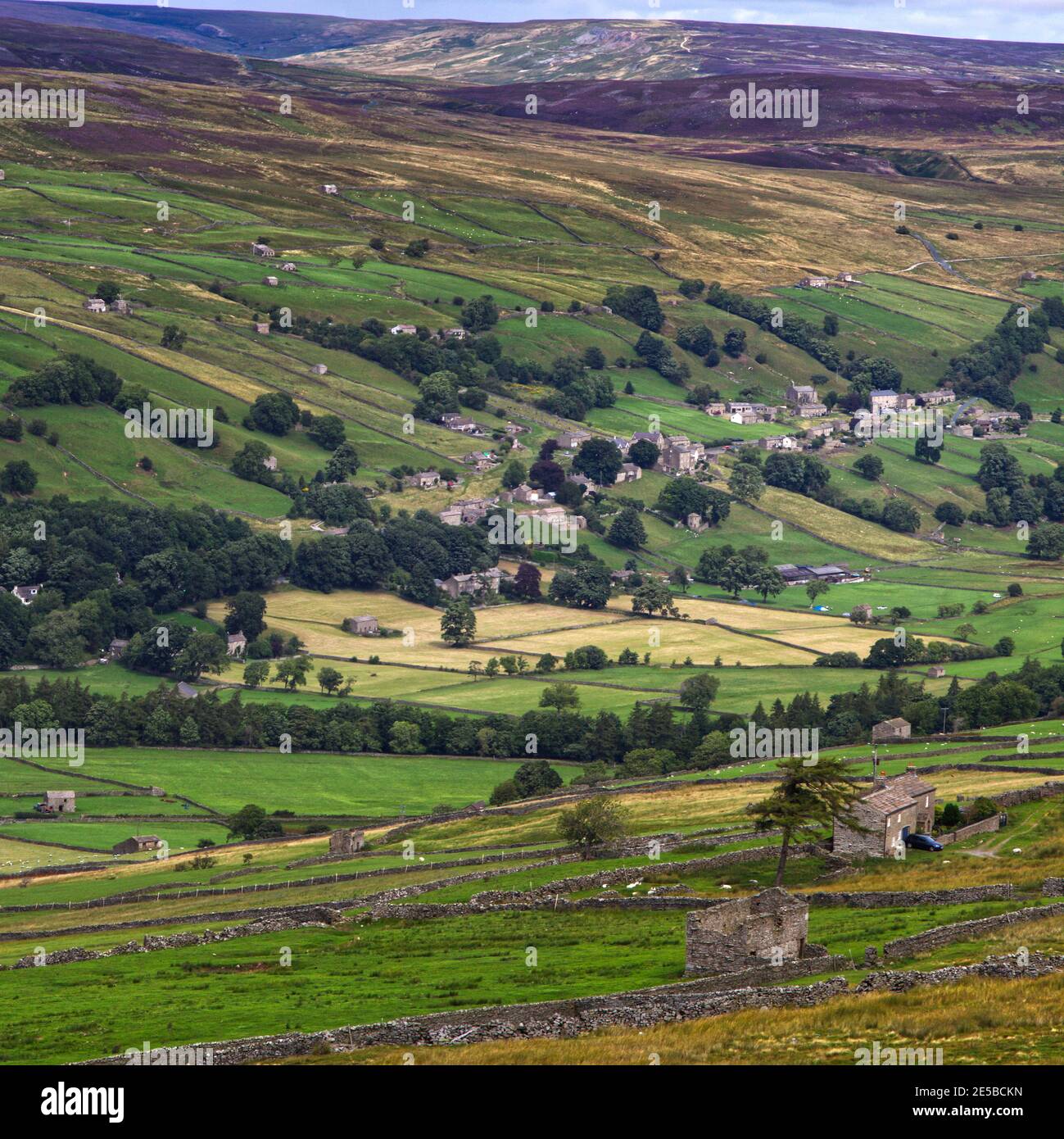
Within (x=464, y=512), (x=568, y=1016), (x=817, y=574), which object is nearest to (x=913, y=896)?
(x=568, y=1016)

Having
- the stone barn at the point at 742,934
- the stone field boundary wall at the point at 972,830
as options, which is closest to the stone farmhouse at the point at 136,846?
the stone field boundary wall at the point at 972,830

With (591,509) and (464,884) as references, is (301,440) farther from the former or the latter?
(464,884)

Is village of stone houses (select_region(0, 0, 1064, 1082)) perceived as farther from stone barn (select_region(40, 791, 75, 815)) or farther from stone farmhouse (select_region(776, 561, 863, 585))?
stone farmhouse (select_region(776, 561, 863, 585))

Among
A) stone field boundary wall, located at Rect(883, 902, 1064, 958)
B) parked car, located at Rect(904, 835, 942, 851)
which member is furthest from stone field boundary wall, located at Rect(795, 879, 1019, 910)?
parked car, located at Rect(904, 835, 942, 851)

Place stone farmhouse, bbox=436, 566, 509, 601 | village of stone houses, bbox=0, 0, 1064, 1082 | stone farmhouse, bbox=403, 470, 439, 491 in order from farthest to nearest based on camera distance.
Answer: stone farmhouse, bbox=403, 470, 439, 491
stone farmhouse, bbox=436, 566, 509, 601
village of stone houses, bbox=0, 0, 1064, 1082

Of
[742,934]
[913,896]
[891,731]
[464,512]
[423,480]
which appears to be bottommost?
[464,512]

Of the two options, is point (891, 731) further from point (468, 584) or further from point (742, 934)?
point (468, 584)

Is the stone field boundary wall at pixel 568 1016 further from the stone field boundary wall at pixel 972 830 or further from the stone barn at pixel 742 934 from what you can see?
the stone field boundary wall at pixel 972 830
